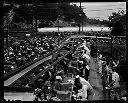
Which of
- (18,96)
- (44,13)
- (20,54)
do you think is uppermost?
(44,13)

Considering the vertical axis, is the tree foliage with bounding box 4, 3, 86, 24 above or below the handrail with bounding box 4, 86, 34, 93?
above

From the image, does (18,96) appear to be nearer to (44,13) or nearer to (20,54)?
(20,54)

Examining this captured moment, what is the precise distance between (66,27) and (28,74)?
35.6m

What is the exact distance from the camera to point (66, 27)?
40906 mm

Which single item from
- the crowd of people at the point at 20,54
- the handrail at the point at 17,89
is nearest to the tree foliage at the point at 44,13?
the crowd of people at the point at 20,54

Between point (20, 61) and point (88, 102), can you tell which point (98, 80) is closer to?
point (20, 61)

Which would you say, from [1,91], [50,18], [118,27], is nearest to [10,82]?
[1,91]

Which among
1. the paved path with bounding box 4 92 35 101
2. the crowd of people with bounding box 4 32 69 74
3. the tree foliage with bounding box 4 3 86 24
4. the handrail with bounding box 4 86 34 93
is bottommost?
the crowd of people with bounding box 4 32 69 74

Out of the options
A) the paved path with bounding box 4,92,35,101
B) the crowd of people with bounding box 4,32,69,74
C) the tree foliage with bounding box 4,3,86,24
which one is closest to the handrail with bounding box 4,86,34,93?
the paved path with bounding box 4,92,35,101

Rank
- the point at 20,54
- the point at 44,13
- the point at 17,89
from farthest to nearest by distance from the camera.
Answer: the point at 44,13 → the point at 20,54 → the point at 17,89

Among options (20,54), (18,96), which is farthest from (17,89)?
(20,54)

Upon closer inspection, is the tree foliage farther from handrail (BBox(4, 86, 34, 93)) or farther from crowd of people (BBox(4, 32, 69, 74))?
handrail (BBox(4, 86, 34, 93))

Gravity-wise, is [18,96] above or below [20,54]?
above

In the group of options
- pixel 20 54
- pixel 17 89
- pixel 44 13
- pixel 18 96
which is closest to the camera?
pixel 18 96
